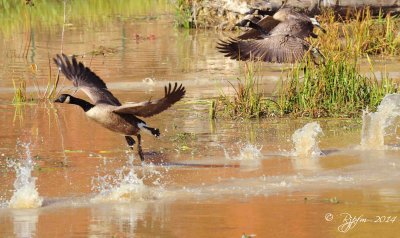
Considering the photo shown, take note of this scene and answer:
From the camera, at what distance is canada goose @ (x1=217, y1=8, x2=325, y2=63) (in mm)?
12367

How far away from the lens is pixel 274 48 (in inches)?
491

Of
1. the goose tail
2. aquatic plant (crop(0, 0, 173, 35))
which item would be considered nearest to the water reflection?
the goose tail

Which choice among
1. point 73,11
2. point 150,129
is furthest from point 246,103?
point 73,11

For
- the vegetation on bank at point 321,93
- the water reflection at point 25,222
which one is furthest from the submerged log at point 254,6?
the water reflection at point 25,222

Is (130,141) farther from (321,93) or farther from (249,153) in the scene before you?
(321,93)

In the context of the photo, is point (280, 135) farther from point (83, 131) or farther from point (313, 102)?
point (83, 131)

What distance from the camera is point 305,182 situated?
915 centimetres

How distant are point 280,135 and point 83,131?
2.20m

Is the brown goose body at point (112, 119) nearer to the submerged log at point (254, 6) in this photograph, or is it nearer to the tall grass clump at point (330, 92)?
the tall grass clump at point (330, 92)

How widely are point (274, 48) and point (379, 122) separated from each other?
75.5 inches

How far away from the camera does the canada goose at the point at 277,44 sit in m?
12.4

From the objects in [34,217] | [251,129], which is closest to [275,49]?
[251,129]

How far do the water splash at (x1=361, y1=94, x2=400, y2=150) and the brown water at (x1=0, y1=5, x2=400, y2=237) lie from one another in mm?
101
